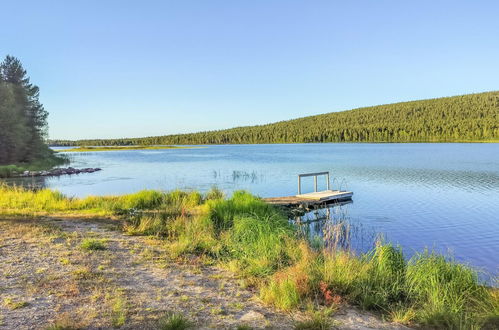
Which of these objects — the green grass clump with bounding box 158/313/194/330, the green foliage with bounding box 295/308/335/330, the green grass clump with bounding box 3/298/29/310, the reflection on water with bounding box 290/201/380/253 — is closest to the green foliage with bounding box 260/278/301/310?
the green foliage with bounding box 295/308/335/330

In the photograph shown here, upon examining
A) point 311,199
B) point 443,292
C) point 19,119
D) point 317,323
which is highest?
point 19,119

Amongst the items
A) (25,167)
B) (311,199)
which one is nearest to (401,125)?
(25,167)

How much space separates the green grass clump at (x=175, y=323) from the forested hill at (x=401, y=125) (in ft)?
408

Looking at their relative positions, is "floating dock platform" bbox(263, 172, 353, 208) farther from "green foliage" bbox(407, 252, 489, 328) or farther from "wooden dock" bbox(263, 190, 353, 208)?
"green foliage" bbox(407, 252, 489, 328)

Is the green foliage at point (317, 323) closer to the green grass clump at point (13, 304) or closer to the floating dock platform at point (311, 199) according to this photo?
the green grass clump at point (13, 304)

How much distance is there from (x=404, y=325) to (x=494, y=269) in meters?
6.17

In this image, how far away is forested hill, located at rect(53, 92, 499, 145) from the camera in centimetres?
11899

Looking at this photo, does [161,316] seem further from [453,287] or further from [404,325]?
[453,287]

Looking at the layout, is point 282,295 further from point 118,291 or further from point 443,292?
point 443,292

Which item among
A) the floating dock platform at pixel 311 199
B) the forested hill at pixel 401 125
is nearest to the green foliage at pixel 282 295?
the floating dock platform at pixel 311 199

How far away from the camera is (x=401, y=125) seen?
137750 mm

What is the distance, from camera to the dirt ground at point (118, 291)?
16.6 ft

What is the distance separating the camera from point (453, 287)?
22.4 ft

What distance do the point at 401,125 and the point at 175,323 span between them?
145511mm
